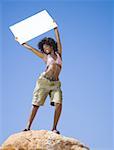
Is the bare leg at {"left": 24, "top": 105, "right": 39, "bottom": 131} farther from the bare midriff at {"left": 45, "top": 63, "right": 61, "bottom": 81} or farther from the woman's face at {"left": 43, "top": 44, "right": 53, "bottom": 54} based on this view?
the woman's face at {"left": 43, "top": 44, "right": 53, "bottom": 54}

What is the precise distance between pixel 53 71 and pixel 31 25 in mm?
1055

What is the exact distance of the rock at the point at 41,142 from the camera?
30.6ft

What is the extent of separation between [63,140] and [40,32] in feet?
7.29

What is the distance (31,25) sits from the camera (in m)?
9.93

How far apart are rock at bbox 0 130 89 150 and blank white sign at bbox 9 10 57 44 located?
1.92 meters

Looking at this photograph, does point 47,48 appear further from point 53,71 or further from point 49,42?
point 53,71

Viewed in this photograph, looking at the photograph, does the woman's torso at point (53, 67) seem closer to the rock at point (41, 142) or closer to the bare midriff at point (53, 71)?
the bare midriff at point (53, 71)

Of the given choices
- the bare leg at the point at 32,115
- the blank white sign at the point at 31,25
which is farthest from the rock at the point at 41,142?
the blank white sign at the point at 31,25

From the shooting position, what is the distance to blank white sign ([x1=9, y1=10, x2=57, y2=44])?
9.88 m

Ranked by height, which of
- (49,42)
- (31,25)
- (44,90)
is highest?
(31,25)

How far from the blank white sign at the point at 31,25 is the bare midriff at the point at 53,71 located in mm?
744

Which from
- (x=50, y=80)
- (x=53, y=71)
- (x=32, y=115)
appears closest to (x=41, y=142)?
(x=32, y=115)

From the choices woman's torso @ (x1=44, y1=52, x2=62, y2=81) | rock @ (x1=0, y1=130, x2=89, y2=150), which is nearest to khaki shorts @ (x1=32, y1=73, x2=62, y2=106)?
woman's torso @ (x1=44, y1=52, x2=62, y2=81)

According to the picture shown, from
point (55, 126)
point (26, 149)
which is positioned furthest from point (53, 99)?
point (26, 149)
